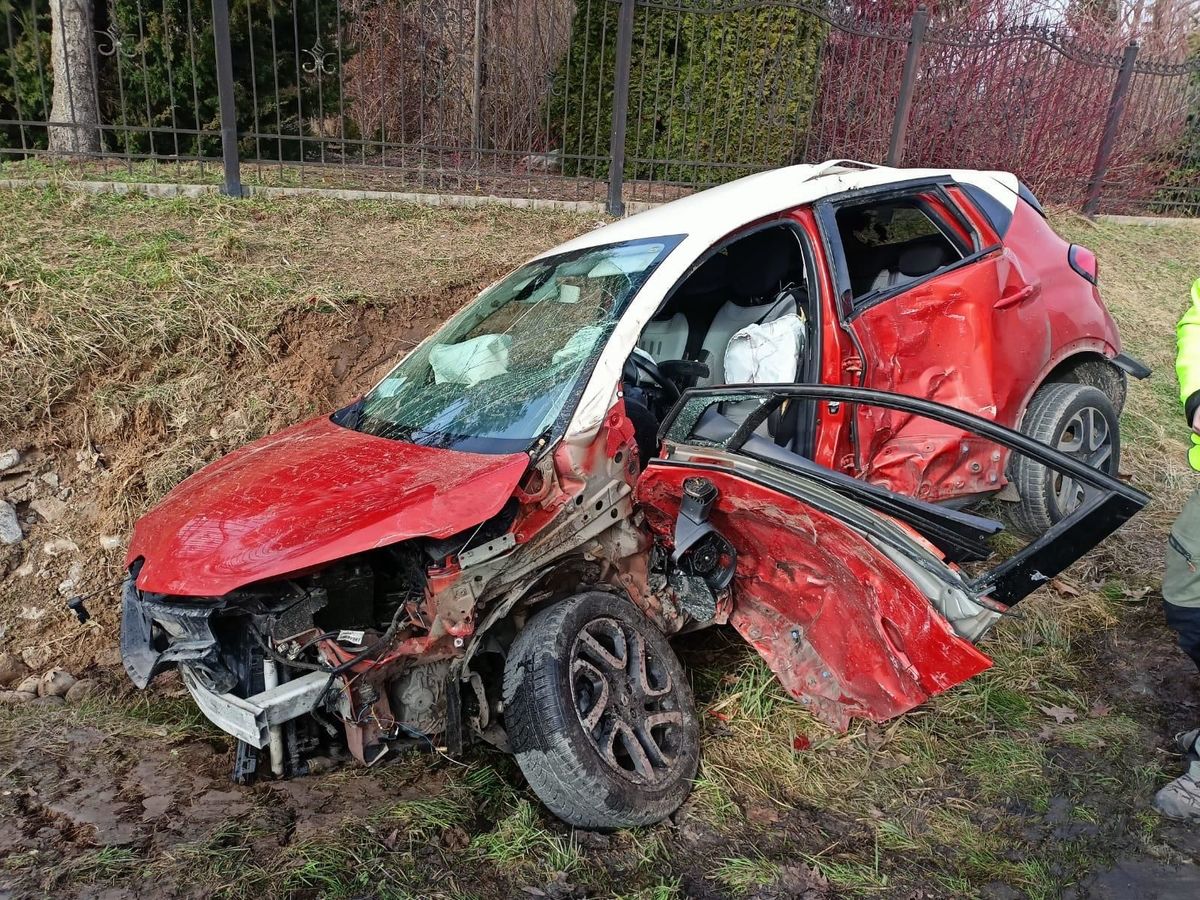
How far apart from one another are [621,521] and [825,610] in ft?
2.58

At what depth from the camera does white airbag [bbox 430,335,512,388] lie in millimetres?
3254

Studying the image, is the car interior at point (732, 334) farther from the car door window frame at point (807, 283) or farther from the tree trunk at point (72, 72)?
the tree trunk at point (72, 72)

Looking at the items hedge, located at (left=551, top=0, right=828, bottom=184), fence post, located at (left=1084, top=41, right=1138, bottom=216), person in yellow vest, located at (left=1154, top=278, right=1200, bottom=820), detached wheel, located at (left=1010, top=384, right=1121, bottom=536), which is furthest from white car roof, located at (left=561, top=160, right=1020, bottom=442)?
fence post, located at (left=1084, top=41, right=1138, bottom=216)

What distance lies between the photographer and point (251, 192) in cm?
654

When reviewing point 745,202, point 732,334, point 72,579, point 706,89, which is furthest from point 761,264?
point 706,89

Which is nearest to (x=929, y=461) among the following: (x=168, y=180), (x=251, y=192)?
(x=251, y=192)

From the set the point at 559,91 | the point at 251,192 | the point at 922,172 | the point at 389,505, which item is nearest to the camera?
the point at 389,505

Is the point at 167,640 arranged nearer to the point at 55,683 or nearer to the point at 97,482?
the point at 55,683

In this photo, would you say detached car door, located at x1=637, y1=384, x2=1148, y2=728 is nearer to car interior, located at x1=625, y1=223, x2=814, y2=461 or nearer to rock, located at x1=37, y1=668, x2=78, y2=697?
car interior, located at x1=625, y1=223, x2=814, y2=461

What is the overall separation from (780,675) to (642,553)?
0.70m

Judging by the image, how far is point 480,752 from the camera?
3.10 metres

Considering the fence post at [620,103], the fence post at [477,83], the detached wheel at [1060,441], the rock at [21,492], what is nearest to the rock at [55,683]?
the rock at [21,492]

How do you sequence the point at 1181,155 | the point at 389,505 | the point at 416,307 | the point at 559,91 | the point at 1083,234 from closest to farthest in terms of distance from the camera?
the point at 389,505
the point at 416,307
the point at 559,91
the point at 1083,234
the point at 1181,155

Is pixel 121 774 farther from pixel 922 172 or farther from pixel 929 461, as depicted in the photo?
pixel 922 172
